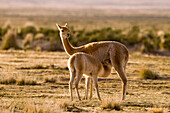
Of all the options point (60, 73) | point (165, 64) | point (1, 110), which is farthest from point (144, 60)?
point (1, 110)

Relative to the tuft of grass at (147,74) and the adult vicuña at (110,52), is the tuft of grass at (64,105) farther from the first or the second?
the tuft of grass at (147,74)

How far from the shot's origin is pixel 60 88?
539 inches

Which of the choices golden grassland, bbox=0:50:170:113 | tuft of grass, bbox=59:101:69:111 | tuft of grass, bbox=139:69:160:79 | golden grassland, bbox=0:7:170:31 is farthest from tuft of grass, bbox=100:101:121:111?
golden grassland, bbox=0:7:170:31

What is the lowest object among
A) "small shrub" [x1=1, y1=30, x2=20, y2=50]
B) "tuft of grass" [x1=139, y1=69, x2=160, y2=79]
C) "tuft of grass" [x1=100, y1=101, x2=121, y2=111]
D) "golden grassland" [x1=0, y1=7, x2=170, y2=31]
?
"tuft of grass" [x1=100, y1=101, x2=121, y2=111]

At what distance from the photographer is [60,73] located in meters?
17.1

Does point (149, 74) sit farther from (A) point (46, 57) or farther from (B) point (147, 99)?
(A) point (46, 57)

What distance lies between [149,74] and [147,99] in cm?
500

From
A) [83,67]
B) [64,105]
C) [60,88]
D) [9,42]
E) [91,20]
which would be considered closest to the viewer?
[64,105]

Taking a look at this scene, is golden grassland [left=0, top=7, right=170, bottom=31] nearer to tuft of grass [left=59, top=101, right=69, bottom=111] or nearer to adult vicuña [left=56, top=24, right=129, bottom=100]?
adult vicuña [left=56, top=24, right=129, bottom=100]

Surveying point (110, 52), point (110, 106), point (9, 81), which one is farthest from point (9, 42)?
point (110, 106)

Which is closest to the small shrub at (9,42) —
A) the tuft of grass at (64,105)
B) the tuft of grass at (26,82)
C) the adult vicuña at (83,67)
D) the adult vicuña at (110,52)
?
the tuft of grass at (26,82)

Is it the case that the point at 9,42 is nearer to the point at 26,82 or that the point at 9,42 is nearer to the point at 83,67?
the point at 26,82

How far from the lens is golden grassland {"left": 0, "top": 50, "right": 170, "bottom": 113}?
32.2 feet

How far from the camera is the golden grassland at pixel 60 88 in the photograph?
9812 millimetres
